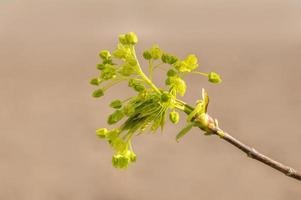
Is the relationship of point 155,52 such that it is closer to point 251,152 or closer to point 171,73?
point 171,73

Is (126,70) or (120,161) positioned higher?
(126,70)

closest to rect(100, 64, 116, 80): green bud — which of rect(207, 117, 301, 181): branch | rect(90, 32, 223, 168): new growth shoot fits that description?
rect(90, 32, 223, 168): new growth shoot

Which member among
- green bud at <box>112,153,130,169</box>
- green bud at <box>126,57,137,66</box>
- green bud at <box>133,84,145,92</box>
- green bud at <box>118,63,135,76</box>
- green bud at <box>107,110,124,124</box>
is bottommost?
green bud at <box>112,153,130,169</box>

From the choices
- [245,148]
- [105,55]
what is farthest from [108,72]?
[245,148]

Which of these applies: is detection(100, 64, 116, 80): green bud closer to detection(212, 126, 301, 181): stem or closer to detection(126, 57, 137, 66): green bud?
detection(126, 57, 137, 66): green bud

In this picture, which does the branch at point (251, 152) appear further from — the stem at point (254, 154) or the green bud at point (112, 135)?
the green bud at point (112, 135)

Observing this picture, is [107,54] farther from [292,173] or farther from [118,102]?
[292,173]

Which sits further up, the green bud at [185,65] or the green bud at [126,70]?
the green bud at [185,65]

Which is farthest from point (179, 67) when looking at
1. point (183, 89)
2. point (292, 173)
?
point (292, 173)

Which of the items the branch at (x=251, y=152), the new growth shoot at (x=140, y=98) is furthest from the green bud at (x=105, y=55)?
the branch at (x=251, y=152)

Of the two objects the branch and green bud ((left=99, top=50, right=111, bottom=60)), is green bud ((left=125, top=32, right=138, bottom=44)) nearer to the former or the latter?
green bud ((left=99, top=50, right=111, bottom=60))

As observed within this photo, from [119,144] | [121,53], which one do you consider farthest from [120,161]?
[121,53]

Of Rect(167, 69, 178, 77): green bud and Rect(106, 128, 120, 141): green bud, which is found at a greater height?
Rect(167, 69, 178, 77): green bud

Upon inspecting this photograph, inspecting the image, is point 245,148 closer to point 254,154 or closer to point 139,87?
point 254,154
